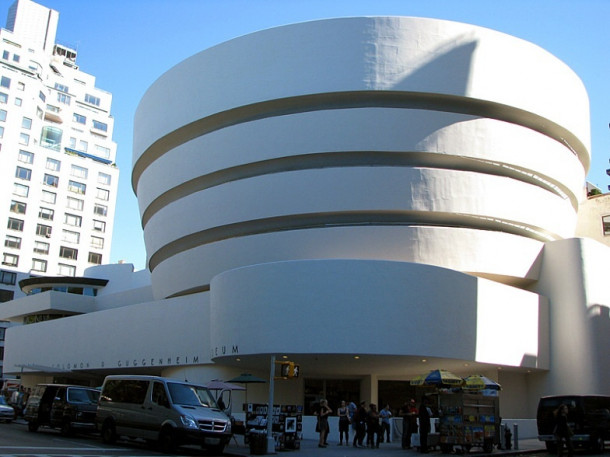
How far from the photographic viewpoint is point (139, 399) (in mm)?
17922

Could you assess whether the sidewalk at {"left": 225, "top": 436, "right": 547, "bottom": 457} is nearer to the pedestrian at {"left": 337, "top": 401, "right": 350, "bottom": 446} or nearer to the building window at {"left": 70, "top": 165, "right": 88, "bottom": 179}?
the pedestrian at {"left": 337, "top": 401, "right": 350, "bottom": 446}

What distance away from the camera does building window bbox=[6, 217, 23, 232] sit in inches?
2746

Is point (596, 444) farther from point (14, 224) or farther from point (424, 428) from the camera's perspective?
point (14, 224)

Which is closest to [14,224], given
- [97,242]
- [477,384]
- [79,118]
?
[97,242]

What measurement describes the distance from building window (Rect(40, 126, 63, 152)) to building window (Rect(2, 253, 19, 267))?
13815mm

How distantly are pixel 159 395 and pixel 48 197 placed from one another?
2450 inches

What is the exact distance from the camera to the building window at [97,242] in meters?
76.9

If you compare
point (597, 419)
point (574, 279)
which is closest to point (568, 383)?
point (574, 279)

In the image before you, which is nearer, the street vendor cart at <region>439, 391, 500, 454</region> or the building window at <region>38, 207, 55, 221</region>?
the street vendor cart at <region>439, 391, 500, 454</region>

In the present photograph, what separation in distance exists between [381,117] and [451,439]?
14536 millimetres

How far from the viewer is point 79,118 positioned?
8412 cm

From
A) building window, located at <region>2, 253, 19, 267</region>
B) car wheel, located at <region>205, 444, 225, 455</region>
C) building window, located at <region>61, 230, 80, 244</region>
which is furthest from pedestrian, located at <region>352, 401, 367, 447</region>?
building window, located at <region>61, 230, 80, 244</region>

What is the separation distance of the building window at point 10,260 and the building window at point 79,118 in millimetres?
21714

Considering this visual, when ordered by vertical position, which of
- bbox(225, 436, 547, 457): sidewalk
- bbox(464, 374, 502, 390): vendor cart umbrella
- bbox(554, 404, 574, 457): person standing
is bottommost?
bbox(225, 436, 547, 457): sidewalk
